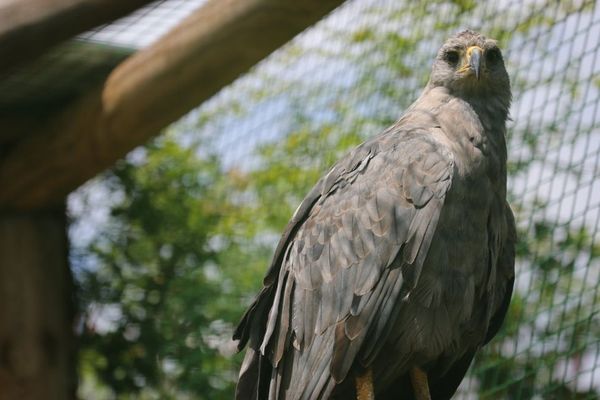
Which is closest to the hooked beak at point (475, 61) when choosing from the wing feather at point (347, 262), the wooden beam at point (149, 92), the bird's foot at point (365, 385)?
the wing feather at point (347, 262)

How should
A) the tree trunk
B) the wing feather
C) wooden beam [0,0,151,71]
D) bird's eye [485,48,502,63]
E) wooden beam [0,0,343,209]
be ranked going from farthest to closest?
the tree trunk → wooden beam [0,0,151,71] → wooden beam [0,0,343,209] → bird's eye [485,48,502,63] → the wing feather

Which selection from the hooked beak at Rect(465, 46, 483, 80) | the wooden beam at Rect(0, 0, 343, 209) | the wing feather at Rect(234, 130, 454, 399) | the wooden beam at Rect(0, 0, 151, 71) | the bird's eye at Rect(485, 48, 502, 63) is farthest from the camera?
the wooden beam at Rect(0, 0, 151, 71)

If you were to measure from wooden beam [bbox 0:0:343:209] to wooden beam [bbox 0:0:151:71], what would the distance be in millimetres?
368

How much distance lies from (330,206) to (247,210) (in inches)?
94.4

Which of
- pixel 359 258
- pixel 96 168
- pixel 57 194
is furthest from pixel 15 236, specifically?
pixel 359 258

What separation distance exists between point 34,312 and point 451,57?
3018 millimetres

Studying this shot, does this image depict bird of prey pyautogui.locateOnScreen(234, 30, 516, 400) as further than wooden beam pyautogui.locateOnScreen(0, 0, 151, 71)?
No

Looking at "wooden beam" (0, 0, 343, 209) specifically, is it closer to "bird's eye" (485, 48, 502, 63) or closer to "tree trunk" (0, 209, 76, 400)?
"tree trunk" (0, 209, 76, 400)

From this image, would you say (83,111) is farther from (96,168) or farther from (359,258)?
(359,258)

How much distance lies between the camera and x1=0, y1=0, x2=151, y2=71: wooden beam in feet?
17.0

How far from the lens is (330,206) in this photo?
457 centimetres

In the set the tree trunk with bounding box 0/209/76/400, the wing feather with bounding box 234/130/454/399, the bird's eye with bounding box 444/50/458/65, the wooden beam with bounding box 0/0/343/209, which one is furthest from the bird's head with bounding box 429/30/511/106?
the tree trunk with bounding box 0/209/76/400

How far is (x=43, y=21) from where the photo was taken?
532 cm

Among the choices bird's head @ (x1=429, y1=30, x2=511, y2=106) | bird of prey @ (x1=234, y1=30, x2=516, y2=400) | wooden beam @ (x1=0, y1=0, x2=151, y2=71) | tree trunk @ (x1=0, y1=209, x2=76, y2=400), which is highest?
wooden beam @ (x1=0, y1=0, x2=151, y2=71)
